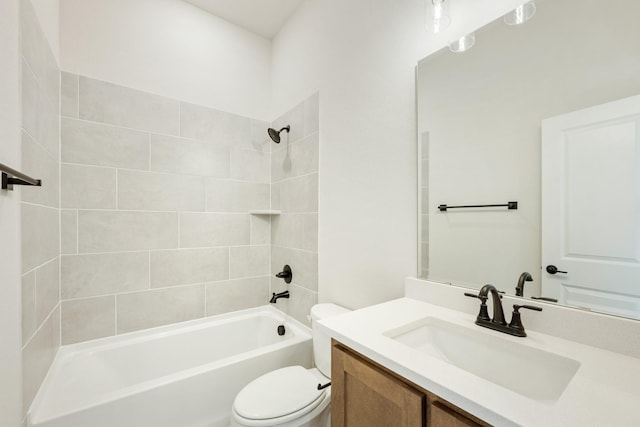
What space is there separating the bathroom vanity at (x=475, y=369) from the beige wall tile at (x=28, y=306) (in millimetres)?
1150

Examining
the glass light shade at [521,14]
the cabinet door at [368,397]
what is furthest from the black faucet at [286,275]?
the glass light shade at [521,14]

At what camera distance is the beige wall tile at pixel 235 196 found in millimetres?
2094

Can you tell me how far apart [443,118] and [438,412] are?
42.2 inches

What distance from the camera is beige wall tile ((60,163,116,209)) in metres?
1.60

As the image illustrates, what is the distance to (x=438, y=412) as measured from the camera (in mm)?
583

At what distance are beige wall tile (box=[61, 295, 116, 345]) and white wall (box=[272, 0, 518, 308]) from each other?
1.38 metres

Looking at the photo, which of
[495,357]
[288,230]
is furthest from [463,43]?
[288,230]

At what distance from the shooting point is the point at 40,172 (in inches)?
48.4

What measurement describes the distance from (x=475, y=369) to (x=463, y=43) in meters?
1.21

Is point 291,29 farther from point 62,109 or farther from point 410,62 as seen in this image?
point 62,109

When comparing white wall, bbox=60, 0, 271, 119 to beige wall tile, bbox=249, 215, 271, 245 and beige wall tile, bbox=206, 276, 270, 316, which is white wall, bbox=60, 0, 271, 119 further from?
beige wall tile, bbox=206, 276, 270, 316

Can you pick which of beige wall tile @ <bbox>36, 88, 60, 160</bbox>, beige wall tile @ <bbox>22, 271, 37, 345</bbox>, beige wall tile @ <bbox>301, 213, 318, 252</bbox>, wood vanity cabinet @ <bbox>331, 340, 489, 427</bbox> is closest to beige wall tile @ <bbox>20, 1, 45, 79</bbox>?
beige wall tile @ <bbox>36, 88, 60, 160</bbox>

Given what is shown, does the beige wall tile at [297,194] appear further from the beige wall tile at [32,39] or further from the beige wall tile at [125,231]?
the beige wall tile at [32,39]

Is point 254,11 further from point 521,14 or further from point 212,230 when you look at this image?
point 521,14
